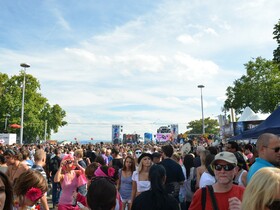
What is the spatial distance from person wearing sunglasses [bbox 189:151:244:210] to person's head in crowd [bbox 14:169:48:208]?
1859mm

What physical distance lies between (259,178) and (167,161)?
477 centimetres

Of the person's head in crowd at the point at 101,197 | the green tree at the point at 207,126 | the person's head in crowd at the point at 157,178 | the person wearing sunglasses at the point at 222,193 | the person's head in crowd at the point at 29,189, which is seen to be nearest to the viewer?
the person's head in crowd at the point at 101,197

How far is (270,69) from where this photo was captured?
3991cm

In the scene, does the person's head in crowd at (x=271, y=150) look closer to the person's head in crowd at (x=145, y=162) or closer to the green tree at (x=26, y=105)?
the person's head in crowd at (x=145, y=162)

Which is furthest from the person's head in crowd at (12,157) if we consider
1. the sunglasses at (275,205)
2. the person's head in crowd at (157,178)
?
the sunglasses at (275,205)

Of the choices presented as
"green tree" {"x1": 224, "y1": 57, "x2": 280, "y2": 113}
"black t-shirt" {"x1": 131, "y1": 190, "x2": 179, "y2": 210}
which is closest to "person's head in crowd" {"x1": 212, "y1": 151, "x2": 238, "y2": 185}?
"black t-shirt" {"x1": 131, "y1": 190, "x2": 179, "y2": 210}

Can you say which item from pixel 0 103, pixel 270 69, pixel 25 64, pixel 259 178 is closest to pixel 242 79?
pixel 270 69

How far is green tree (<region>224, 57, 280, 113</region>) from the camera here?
3753cm

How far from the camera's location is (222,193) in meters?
3.06

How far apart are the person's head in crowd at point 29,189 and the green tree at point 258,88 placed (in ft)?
123

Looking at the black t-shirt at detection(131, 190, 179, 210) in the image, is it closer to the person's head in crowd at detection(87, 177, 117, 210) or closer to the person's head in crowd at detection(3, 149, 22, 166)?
the person's head in crowd at detection(87, 177, 117, 210)

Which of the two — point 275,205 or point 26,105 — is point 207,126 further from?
point 275,205

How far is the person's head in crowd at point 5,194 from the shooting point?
7.22ft

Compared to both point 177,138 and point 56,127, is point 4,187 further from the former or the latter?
point 56,127
